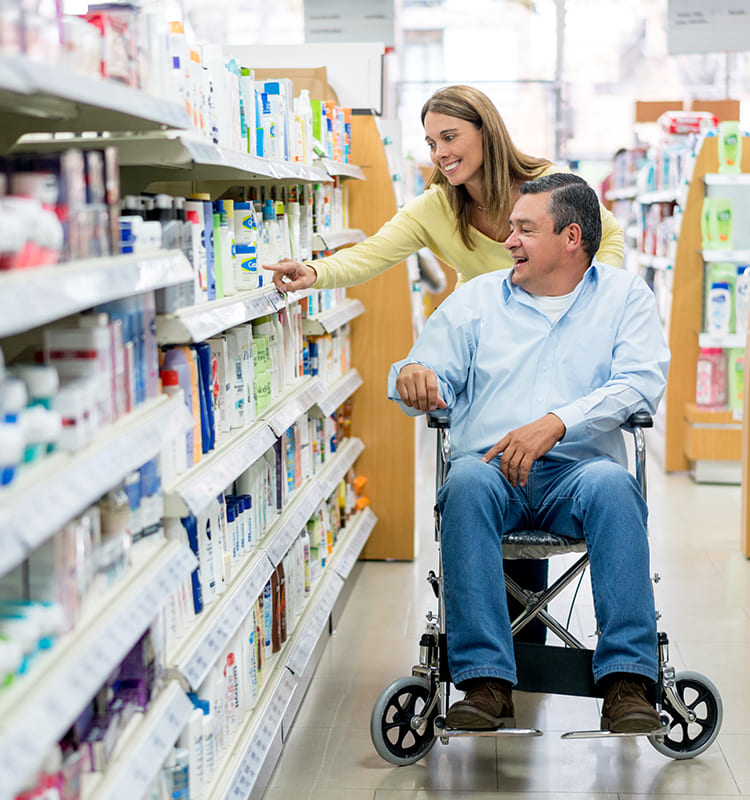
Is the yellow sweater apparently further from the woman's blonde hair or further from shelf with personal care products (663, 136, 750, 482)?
shelf with personal care products (663, 136, 750, 482)

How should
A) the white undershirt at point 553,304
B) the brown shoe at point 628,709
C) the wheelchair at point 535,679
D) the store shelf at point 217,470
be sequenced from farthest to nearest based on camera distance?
the white undershirt at point 553,304 → the wheelchair at point 535,679 → the brown shoe at point 628,709 → the store shelf at point 217,470

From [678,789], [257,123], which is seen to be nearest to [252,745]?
[678,789]

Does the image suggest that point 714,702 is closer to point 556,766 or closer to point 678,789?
point 678,789

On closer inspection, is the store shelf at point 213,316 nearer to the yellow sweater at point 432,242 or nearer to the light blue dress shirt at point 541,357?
the light blue dress shirt at point 541,357

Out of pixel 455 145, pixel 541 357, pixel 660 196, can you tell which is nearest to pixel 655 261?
pixel 660 196

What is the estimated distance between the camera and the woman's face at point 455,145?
123 inches

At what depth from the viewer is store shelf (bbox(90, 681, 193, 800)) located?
1.53 meters

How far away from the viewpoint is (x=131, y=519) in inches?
68.3

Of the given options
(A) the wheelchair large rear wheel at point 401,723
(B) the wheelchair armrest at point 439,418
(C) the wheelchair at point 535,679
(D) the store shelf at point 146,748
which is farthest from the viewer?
(B) the wheelchair armrest at point 439,418

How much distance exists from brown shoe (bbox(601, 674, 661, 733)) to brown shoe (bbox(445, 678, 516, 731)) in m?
0.22

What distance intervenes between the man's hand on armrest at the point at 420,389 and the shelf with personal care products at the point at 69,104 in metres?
1.00

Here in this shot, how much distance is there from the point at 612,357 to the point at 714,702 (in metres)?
0.89

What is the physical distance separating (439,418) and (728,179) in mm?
3586

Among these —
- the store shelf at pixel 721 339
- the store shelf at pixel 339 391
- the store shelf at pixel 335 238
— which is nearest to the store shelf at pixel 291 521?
the store shelf at pixel 339 391
